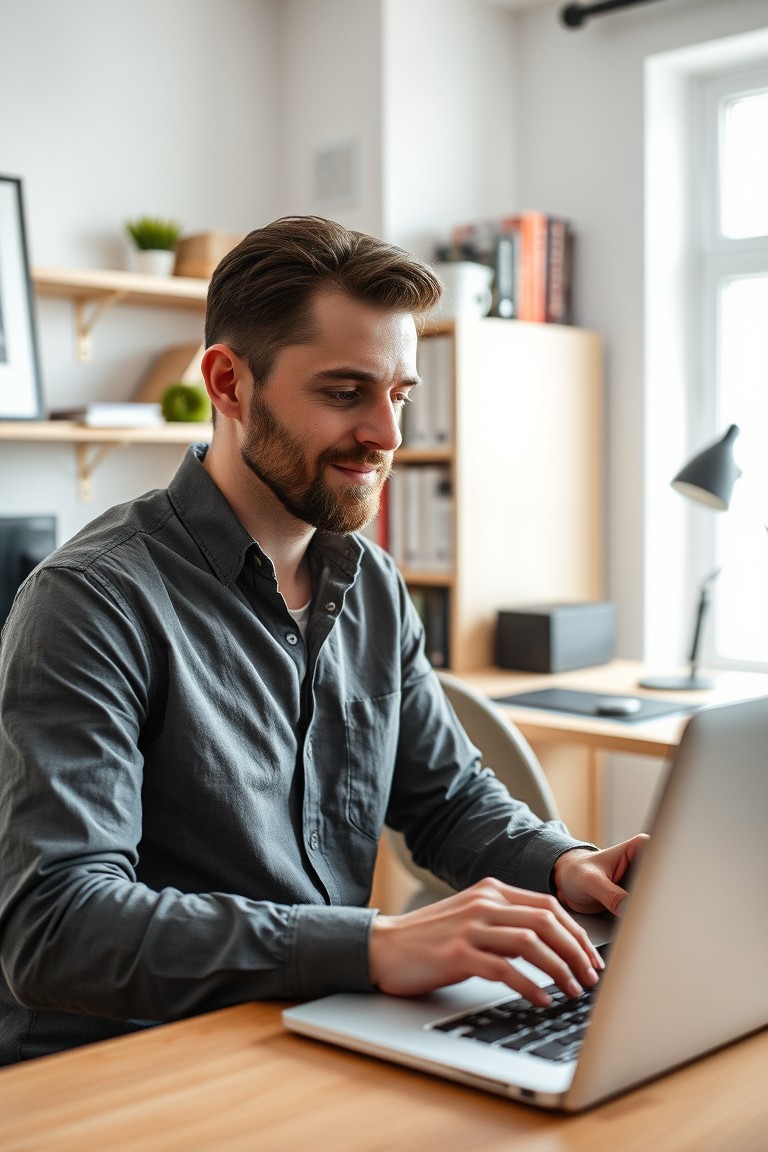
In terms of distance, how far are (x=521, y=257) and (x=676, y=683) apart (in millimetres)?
1148

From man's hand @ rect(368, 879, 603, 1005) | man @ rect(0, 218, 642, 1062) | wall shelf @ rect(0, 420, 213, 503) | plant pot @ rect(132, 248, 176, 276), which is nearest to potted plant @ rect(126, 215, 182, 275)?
plant pot @ rect(132, 248, 176, 276)

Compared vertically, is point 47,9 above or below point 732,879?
above

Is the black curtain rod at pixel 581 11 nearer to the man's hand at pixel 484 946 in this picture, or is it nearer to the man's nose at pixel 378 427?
the man's nose at pixel 378 427

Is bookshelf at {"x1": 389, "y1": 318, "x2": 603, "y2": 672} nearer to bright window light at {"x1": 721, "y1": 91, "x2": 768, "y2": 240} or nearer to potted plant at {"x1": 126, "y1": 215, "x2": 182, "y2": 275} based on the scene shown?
bright window light at {"x1": 721, "y1": 91, "x2": 768, "y2": 240}

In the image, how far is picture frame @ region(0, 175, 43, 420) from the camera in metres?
2.74

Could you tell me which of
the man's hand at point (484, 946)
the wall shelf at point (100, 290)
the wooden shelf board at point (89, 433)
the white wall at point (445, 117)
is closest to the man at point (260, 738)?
the man's hand at point (484, 946)

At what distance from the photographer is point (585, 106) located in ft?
11.0

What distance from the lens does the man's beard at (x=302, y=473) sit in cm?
134

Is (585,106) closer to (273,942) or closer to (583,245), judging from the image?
(583,245)

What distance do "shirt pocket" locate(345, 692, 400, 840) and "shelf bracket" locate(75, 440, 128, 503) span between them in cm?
176

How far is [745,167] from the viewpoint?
3273 millimetres

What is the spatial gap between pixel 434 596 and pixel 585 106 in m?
1.37

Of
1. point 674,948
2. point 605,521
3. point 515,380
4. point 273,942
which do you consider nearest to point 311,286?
point 273,942

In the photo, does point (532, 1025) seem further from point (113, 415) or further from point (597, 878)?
point (113, 415)
